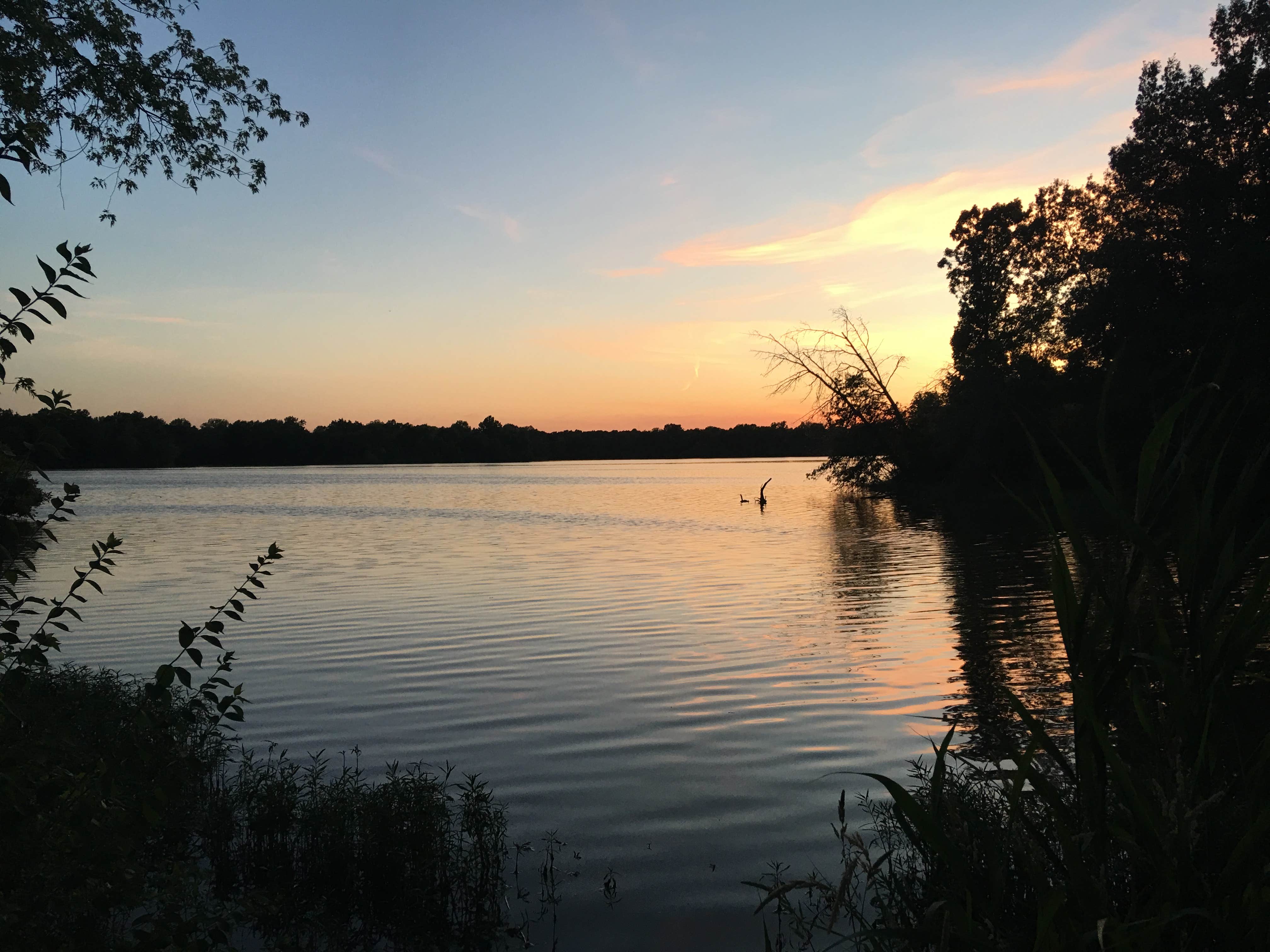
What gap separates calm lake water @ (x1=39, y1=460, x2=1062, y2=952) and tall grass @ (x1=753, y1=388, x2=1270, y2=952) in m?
2.56

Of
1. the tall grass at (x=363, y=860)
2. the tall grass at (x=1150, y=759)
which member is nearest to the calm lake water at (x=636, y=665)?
the tall grass at (x=363, y=860)

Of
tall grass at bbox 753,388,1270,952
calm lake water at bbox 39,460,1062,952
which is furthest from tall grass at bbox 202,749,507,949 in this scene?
tall grass at bbox 753,388,1270,952

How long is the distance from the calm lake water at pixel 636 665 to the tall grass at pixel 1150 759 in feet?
8.40

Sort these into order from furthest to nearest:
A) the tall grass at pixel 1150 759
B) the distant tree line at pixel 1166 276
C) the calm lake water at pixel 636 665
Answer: the distant tree line at pixel 1166 276
the calm lake water at pixel 636 665
the tall grass at pixel 1150 759

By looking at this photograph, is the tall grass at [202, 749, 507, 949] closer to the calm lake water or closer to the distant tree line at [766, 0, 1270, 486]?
the calm lake water

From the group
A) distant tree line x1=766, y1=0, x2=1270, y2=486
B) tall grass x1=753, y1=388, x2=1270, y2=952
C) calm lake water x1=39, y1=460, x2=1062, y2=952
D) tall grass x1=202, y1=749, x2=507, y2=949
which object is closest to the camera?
tall grass x1=753, y1=388, x2=1270, y2=952

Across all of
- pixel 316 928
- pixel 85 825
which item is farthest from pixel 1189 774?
pixel 316 928

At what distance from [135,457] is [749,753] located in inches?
6912

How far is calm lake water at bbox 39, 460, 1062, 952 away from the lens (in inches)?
302

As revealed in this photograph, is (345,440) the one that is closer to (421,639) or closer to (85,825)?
(421,639)

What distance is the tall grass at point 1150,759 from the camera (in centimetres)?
220

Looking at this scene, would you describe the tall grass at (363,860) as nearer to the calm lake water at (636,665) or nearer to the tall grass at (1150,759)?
the calm lake water at (636,665)

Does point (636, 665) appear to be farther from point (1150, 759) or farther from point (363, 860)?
point (1150, 759)

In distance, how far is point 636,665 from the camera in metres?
14.2
